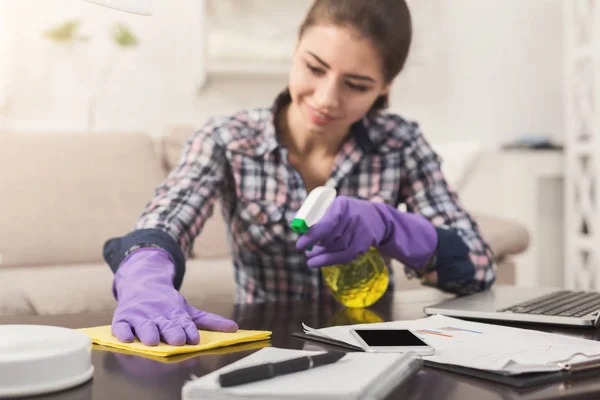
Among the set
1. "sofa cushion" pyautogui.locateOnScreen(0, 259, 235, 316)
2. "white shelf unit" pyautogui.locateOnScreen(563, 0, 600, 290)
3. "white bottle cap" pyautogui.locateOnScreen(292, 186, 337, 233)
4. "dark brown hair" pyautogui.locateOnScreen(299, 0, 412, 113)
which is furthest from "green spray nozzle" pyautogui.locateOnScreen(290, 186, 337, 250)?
"white shelf unit" pyautogui.locateOnScreen(563, 0, 600, 290)

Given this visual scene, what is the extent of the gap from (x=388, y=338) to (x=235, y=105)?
227cm

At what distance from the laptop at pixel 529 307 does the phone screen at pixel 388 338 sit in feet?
0.79

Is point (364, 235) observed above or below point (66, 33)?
below

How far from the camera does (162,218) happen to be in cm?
100

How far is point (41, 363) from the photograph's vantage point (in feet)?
1.62

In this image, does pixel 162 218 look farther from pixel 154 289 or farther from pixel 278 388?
pixel 278 388

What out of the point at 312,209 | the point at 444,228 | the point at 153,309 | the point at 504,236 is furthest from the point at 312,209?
the point at 504,236

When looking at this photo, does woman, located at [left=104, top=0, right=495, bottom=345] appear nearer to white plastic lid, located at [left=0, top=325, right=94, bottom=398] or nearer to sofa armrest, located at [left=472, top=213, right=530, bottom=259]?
white plastic lid, located at [left=0, top=325, right=94, bottom=398]

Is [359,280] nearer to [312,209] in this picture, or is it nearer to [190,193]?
[312,209]

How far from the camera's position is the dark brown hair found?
3.65 feet

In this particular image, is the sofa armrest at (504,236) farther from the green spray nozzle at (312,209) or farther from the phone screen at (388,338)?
the phone screen at (388,338)

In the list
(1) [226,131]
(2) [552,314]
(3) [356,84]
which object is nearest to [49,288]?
(1) [226,131]

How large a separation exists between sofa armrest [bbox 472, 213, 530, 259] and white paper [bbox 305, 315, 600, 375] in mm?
1378

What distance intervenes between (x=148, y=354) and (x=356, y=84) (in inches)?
25.1
